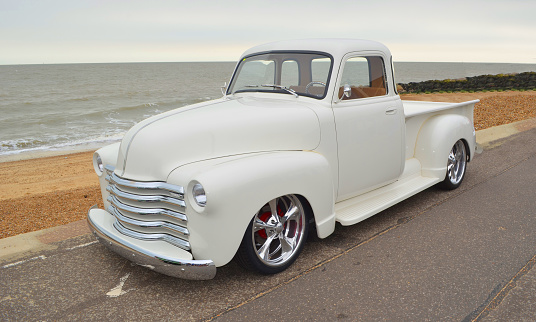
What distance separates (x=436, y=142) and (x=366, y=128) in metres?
1.51

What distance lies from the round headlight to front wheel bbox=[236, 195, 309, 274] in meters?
0.47

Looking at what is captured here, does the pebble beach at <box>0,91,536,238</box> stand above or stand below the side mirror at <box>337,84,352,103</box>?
below

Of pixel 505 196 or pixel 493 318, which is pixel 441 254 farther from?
pixel 505 196

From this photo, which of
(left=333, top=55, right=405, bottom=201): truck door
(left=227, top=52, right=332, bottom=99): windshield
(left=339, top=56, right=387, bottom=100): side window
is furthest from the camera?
(left=339, top=56, right=387, bottom=100): side window

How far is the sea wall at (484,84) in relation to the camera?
942 inches

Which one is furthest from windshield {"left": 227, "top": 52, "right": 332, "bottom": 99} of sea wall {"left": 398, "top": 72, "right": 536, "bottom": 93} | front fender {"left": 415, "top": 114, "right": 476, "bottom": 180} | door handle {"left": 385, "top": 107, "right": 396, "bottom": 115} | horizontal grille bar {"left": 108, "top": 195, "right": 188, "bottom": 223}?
sea wall {"left": 398, "top": 72, "right": 536, "bottom": 93}

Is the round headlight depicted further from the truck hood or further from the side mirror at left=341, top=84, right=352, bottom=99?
the side mirror at left=341, top=84, right=352, bottom=99

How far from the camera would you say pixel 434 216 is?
4.86 metres

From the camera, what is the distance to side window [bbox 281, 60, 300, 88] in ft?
15.1

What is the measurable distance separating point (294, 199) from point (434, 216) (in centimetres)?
211

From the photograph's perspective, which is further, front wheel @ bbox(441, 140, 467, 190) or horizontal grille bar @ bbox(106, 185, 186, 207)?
front wheel @ bbox(441, 140, 467, 190)

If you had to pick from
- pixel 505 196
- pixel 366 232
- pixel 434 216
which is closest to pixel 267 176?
pixel 366 232

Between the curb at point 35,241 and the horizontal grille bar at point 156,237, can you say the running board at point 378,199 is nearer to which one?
the horizontal grille bar at point 156,237

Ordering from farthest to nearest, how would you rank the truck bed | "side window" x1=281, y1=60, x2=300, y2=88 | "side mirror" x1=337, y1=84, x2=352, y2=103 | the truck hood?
the truck bed → "side window" x1=281, y1=60, x2=300, y2=88 → "side mirror" x1=337, y1=84, x2=352, y2=103 → the truck hood
